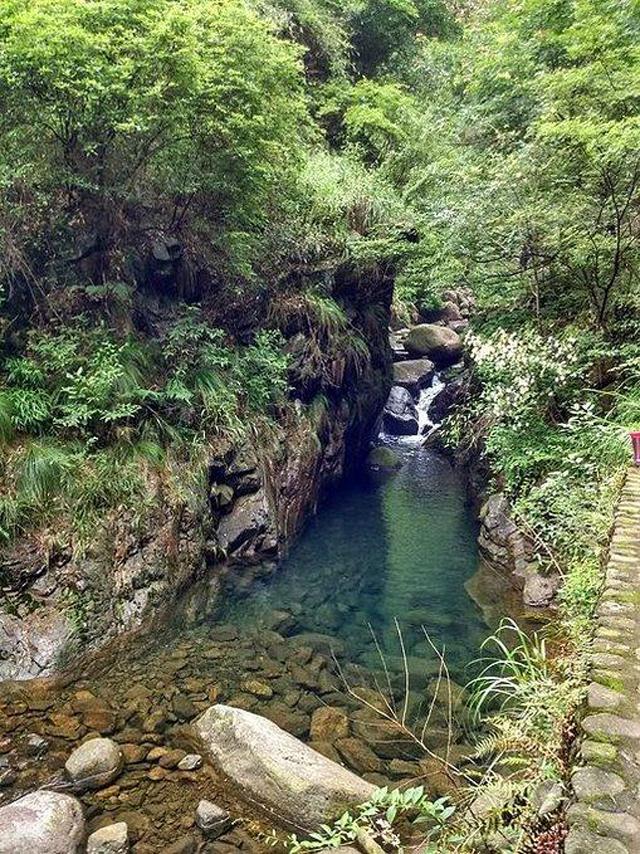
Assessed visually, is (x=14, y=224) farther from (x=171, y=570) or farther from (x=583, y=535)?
(x=583, y=535)

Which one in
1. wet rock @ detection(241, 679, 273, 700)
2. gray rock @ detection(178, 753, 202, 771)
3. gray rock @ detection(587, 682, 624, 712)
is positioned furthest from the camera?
wet rock @ detection(241, 679, 273, 700)

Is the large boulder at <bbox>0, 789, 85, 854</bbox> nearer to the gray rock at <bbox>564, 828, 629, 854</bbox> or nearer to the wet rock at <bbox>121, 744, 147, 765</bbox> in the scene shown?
the wet rock at <bbox>121, 744, 147, 765</bbox>

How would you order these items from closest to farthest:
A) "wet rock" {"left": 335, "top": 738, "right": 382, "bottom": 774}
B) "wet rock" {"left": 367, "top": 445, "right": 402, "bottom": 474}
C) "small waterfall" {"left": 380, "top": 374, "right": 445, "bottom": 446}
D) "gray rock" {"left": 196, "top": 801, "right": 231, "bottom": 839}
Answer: "gray rock" {"left": 196, "top": 801, "right": 231, "bottom": 839}
"wet rock" {"left": 335, "top": 738, "right": 382, "bottom": 774}
"wet rock" {"left": 367, "top": 445, "right": 402, "bottom": 474}
"small waterfall" {"left": 380, "top": 374, "right": 445, "bottom": 446}

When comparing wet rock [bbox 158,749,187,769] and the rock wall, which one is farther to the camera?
the rock wall

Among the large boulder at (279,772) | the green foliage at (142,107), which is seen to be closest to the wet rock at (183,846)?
the large boulder at (279,772)

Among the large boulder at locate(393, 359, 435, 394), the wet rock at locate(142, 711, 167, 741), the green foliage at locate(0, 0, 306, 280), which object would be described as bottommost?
the wet rock at locate(142, 711, 167, 741)

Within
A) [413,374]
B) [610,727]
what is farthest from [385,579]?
[413,374]

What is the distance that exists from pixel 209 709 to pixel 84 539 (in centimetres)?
225

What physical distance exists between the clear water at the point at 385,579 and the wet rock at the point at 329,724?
0.94m

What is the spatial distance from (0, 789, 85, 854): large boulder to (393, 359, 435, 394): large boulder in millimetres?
14906

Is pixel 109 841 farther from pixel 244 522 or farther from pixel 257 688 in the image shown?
pixel 244 522

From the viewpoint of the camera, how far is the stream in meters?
3.90

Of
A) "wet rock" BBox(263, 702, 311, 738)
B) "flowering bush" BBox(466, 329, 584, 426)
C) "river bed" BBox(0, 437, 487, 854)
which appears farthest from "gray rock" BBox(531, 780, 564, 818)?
"flowering bush" BBox(466, 329, 584, 426)

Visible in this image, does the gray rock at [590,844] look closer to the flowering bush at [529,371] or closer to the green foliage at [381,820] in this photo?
the green foliage at [381,820]
